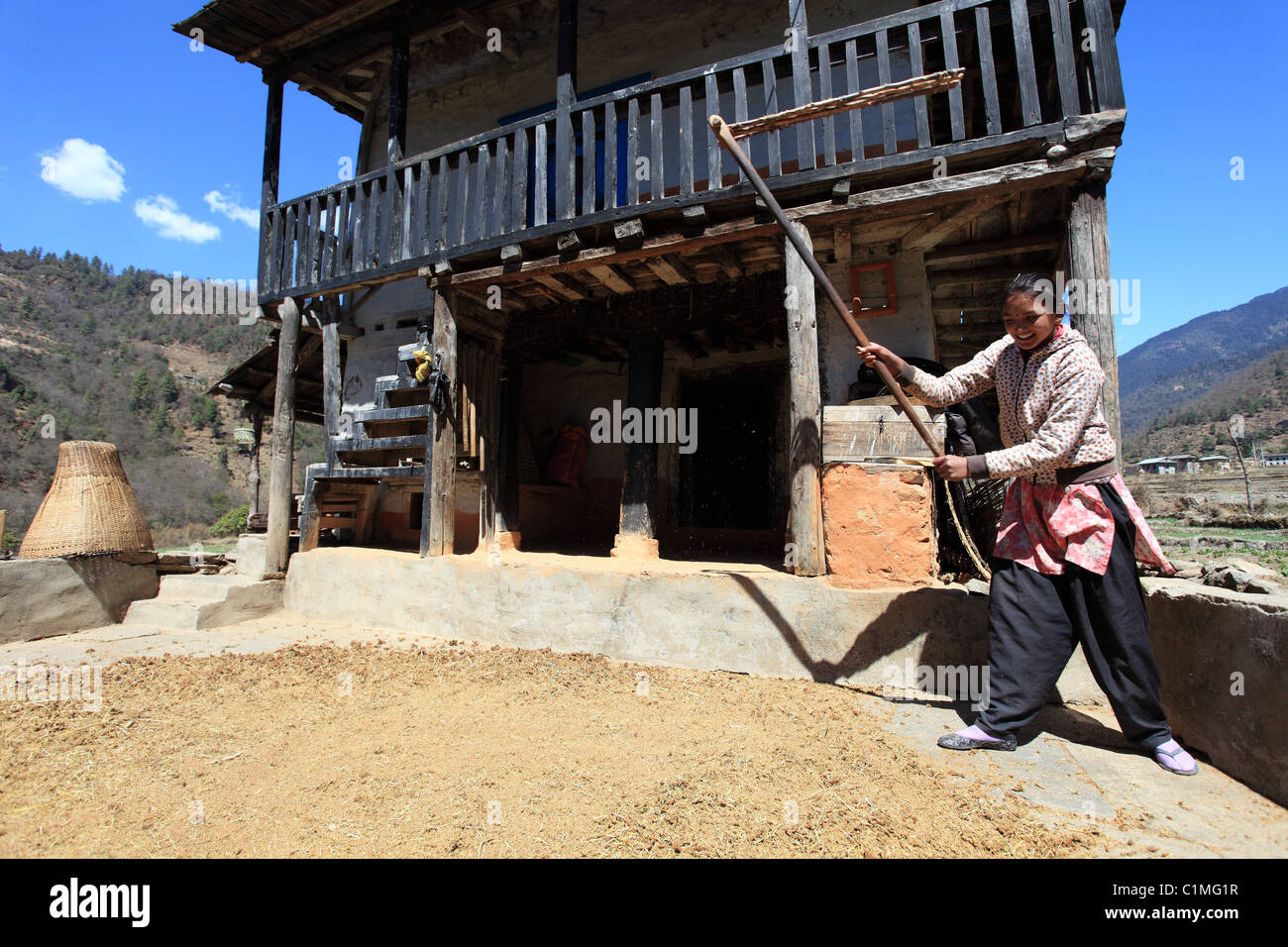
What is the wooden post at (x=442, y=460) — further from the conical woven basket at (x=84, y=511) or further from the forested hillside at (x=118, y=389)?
the forested hillside at (x=118, y=389)

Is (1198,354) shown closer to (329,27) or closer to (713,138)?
(713,138)

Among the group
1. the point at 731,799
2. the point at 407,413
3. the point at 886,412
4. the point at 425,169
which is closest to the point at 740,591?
the point at 886,412

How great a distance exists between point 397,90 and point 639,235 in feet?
14.2

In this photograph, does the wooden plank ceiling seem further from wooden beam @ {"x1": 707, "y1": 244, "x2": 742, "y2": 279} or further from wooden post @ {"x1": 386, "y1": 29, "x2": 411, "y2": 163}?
wooden beam @ {"x1": 707, "y1": 244, "x2": 742, "y2": 279}

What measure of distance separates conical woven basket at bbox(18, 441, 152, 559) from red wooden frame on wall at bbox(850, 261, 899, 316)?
295 inches

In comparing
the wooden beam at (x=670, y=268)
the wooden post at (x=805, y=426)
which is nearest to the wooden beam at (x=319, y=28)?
the wooden beam at (x=670, y=268)

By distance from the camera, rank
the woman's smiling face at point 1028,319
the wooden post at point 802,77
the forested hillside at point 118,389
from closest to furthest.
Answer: the woman's smiling face at point 1028,319
the wooden post at point 802,77
the forested hillside at point 118,389

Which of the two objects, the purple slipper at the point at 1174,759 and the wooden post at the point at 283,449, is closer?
the purple slipper at the point at 1174,759

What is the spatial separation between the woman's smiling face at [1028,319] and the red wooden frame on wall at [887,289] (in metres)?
2.21

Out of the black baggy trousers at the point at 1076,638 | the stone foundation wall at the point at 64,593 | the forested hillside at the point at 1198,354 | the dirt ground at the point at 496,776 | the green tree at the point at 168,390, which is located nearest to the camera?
the dirt ground at the point at 496,776

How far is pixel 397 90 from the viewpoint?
716cm

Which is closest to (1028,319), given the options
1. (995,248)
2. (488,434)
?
(995,248)

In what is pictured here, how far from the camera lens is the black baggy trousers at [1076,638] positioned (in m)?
2.51
